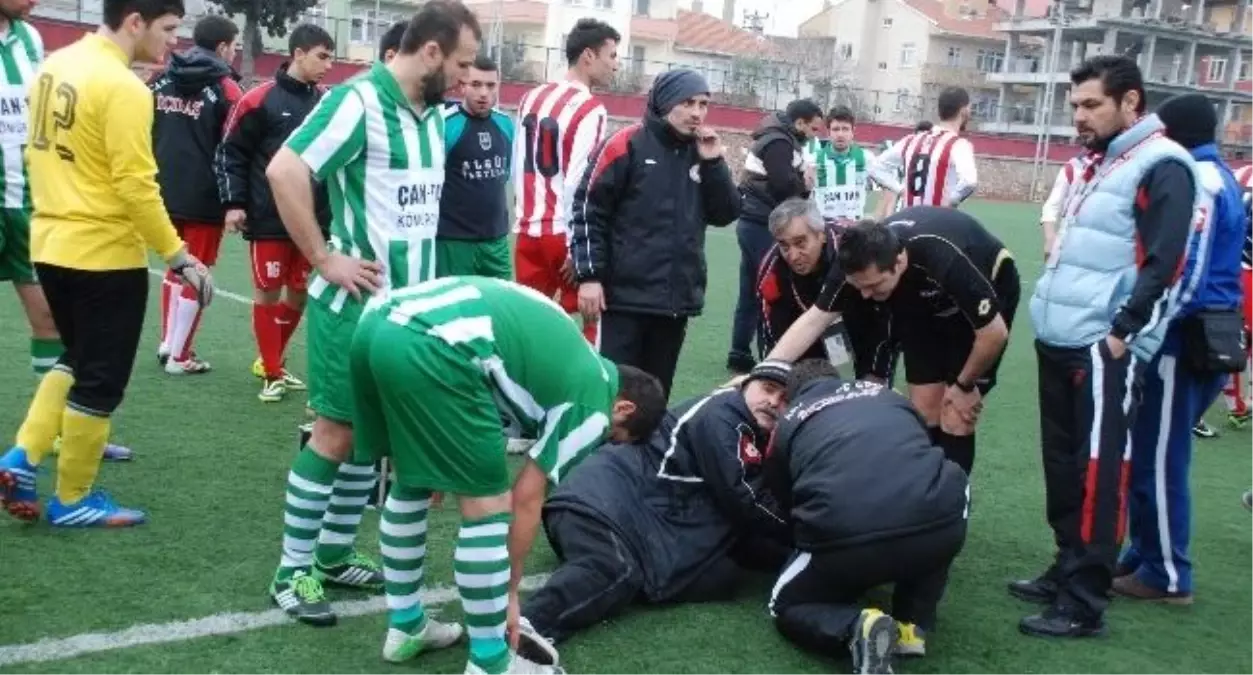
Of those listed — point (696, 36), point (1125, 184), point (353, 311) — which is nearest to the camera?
point (353, 311)

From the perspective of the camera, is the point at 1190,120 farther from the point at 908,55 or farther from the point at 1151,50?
the point at 908,55

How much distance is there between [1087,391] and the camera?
14.8ft

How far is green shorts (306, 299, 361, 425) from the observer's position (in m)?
4.01

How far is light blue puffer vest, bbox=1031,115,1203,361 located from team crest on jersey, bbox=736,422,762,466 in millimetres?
1213

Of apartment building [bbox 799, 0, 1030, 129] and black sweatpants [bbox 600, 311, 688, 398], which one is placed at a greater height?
apartment building [bbox 799, 0, 1030, 129]

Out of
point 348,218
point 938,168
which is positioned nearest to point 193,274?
point 348,218

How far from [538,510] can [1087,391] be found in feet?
7.34

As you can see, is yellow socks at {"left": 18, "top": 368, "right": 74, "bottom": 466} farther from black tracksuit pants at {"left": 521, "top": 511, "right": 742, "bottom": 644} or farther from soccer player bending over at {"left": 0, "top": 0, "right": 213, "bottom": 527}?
black tracksuit pants at {"left": 521, "top": 511, "right": 742, "bottom": 644}

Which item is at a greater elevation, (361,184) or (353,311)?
(361,184)

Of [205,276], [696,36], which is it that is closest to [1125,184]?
[205,276]

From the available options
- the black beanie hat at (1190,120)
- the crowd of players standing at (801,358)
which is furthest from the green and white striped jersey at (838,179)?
the black beanie hat at (1190,120)

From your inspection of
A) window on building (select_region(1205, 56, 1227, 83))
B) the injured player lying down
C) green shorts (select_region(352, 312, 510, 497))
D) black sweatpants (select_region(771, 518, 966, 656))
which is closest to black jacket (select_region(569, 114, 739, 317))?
the injured player lying down

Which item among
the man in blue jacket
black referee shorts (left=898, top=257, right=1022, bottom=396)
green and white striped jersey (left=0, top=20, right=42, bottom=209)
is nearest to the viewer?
the man in blue jacket

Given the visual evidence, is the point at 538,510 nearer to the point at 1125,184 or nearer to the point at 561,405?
the point at 561,405
